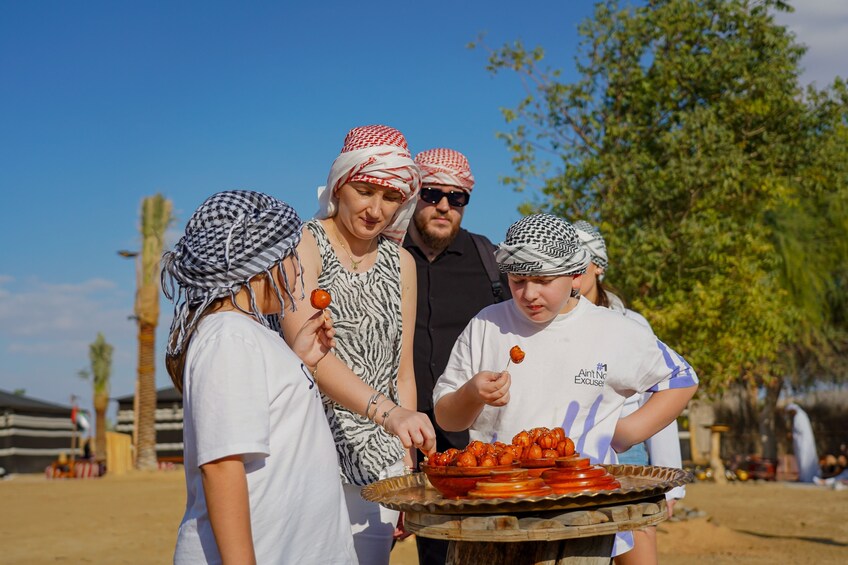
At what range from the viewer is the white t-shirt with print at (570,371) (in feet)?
10.8

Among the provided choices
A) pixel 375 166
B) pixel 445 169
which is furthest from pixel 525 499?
pixel 445 169

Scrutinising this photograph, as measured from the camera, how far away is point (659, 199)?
12.3 meters

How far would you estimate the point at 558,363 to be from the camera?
333cm

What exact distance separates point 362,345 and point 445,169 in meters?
1.18

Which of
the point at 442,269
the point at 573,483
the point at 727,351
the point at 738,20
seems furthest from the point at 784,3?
the point at 573,483

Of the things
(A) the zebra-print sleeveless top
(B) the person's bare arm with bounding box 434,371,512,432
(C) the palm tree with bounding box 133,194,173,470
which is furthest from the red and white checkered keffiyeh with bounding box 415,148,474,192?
(C) the palm tree with bounding box 133,194,173,470

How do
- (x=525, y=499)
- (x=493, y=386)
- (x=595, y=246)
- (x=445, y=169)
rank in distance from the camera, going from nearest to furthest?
1. (x=525, y=499)
2. (x=493, y=386)
3. (x=445, y=169)
4. (x=595, y=246)

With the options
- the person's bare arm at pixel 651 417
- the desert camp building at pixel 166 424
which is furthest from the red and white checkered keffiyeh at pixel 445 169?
the desert camp building at pixel 166 424

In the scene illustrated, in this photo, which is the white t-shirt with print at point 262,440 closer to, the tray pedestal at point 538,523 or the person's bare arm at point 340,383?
the tray pedestal at point 538,523

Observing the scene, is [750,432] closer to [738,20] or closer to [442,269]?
[738,20]

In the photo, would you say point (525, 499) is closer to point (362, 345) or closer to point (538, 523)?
point (538, 523)

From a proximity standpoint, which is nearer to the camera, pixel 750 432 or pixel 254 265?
pixel 254 265

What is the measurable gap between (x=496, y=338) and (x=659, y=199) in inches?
370

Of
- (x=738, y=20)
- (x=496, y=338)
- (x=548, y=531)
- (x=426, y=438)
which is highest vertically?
(x=738, y=20)
